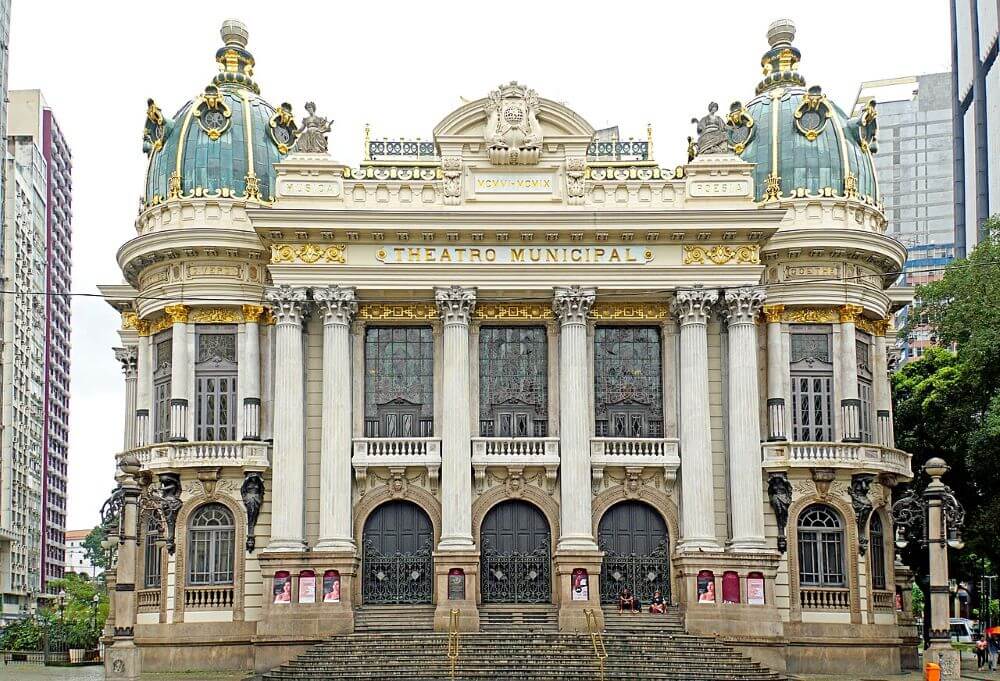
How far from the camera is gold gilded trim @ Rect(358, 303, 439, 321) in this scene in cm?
4588

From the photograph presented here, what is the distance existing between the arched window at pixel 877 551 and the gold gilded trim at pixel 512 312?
13.2 m

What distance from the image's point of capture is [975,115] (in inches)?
3509

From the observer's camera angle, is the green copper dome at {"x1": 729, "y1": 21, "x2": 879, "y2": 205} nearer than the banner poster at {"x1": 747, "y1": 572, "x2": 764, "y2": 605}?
No

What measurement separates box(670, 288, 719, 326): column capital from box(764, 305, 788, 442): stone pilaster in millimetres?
2691

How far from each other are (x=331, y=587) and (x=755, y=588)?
1321cm

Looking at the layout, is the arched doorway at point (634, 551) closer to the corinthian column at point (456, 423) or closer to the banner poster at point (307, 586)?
the corinthian column at point (456, 423)

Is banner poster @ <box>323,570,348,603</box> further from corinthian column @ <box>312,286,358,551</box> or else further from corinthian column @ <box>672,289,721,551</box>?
corinthian column @ <box>672,289,721,551</box>

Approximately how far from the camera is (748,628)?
42.4 metres

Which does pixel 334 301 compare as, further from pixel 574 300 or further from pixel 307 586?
pixel 307 586

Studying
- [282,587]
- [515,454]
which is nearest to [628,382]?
[515,454]

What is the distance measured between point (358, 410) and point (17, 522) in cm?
7017

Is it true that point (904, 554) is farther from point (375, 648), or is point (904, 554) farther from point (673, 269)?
point (375, 648)

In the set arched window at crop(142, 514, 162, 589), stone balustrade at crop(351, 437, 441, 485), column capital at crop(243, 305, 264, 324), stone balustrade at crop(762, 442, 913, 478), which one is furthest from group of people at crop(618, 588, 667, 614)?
arched window at crop(142, 514, 162, 589)

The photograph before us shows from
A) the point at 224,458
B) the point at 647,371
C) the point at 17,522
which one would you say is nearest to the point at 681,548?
the point at 647,371
